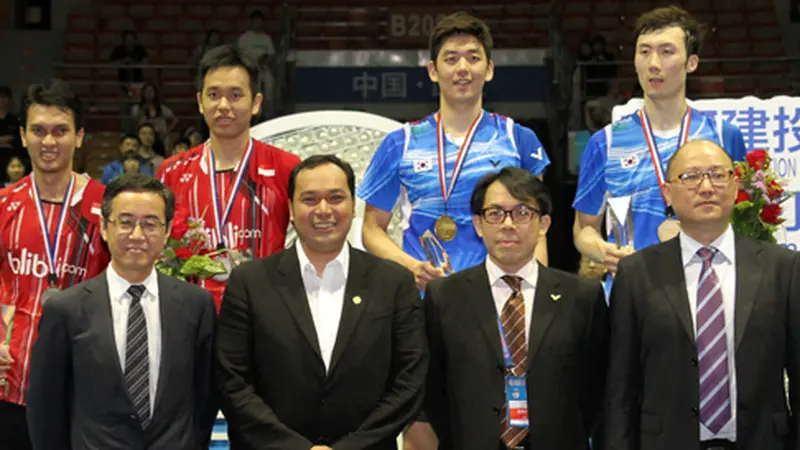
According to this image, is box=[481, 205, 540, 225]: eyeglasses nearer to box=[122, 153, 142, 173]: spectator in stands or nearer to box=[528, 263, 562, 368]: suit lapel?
box=[528, 263, 562, 368]: suit lapel

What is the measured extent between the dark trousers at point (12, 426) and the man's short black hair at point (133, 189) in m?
0.81

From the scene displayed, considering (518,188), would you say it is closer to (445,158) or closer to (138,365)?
(445,158)

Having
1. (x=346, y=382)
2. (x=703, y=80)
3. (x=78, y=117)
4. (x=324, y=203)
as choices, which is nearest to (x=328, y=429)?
(x=346, y=382)

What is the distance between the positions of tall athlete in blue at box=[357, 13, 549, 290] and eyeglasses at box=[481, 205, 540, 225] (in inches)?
18.8

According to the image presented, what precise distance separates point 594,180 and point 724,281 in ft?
3.17

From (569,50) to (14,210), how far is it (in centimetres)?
921

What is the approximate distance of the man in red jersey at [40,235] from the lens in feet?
11.7

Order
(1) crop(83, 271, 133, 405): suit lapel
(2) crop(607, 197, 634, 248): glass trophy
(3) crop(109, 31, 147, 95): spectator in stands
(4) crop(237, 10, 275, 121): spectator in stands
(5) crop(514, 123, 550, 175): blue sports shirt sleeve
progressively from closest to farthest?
(1) crop(83, 271, 133, 405): suit lapel, (2) crop(607, 197, 634, 248): glass trophy, (5) crop(514, 123, 550, 175): blue sports shirt sleeve, (4) crop(237, 10, 275, 121): spectator in stands, (3) crop(109, 31, 147, 95): spectator in stands

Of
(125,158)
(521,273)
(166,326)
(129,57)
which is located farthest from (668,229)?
(129,57)

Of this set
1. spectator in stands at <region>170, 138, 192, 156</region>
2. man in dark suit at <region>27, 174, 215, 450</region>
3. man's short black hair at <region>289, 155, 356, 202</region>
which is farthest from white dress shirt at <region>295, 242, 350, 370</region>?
spectator in stands at <region>170, 138, 192, 156</region>

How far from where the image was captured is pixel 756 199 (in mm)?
3451

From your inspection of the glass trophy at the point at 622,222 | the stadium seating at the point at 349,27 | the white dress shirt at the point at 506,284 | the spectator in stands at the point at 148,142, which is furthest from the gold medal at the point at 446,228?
the stadium seating at the point at 349,27

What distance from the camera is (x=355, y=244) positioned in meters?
5.14

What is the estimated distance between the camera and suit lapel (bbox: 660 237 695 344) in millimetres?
2982
